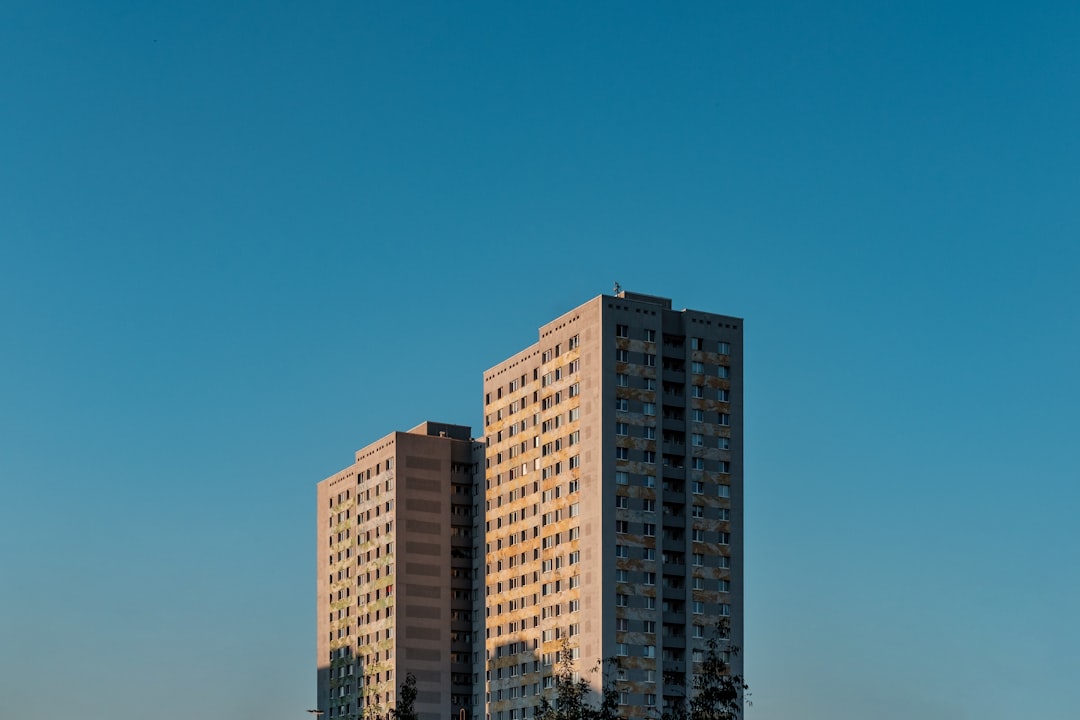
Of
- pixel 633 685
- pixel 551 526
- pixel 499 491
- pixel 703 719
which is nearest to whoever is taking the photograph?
pixel 703 719

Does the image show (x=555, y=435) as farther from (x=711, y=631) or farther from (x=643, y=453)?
(x=711, y=631)

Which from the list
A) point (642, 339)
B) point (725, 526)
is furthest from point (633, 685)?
point (642, 339)

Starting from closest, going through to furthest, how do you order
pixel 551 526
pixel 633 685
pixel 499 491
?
pixel 633 685 → pixel 551 526 → pixel 499 491

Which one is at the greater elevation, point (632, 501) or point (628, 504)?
point (632, 501)

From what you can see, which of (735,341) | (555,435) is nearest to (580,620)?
(555,435)

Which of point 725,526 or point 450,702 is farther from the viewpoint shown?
point 450,702

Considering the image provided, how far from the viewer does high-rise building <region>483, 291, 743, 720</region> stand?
163000mm

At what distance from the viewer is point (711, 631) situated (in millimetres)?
166875

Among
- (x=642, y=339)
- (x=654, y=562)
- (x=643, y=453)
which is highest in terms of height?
(x=642, y=339)

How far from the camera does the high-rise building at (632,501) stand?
6417 inches

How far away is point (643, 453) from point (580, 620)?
1744cm

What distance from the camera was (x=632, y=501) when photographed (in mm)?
165500

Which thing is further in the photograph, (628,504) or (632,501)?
(632,501)

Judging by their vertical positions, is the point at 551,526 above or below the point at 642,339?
below
